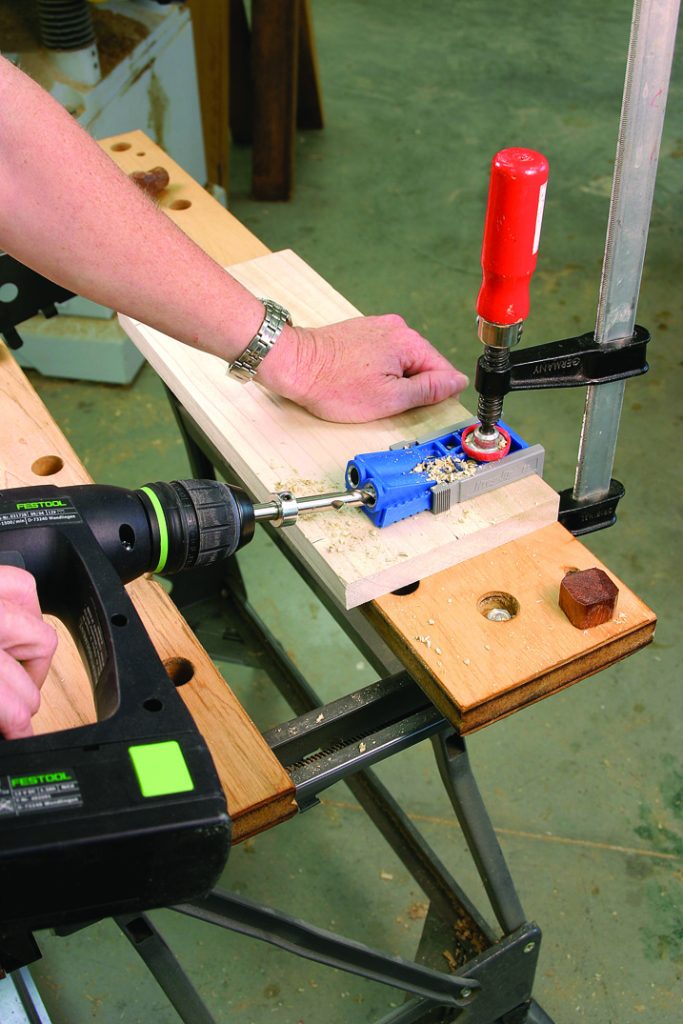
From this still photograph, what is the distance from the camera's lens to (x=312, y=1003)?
1.66 metres

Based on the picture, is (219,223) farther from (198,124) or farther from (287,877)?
(198,124)

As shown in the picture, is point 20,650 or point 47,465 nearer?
point 20,650

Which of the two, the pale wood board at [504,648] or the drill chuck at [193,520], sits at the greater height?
the drill chuck at [193,520]

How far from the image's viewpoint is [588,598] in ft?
3.29

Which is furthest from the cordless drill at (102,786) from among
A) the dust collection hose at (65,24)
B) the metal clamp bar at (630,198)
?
the dust collection hose at (65,24)

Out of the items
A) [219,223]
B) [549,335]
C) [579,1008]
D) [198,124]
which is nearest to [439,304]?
[549,335]

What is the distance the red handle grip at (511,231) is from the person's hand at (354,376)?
0.25m

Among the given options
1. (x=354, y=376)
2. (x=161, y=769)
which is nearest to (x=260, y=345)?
(x=354, y=376)

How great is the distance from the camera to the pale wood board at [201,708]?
0.94 meters

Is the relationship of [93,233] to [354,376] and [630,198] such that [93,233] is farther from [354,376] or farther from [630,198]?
[630,198]

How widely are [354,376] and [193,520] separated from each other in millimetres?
342

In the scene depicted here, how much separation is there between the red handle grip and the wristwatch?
0.32 m

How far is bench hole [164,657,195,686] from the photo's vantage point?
1.04m

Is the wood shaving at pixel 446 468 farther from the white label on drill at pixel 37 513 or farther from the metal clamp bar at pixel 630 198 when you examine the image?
the white label on drill at pixel 37 513
